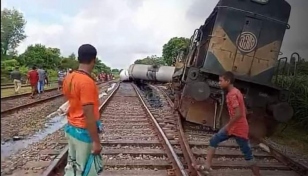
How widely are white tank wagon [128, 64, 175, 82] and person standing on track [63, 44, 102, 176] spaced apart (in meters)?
22.5

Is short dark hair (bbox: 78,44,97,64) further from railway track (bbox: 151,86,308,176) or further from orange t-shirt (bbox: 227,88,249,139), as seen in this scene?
railway track (bbox: 151,86,308,176)

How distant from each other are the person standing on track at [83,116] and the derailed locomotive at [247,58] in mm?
4182

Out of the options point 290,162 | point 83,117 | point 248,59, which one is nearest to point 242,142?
point 290,162

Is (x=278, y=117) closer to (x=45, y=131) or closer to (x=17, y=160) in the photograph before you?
(x=17, y=160)

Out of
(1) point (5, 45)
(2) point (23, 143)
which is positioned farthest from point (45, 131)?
(1) point (5, 45)

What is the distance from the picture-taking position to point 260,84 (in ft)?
23.5

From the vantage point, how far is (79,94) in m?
3.00

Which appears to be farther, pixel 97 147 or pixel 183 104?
pixel 183 104

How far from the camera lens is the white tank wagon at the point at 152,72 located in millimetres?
27469

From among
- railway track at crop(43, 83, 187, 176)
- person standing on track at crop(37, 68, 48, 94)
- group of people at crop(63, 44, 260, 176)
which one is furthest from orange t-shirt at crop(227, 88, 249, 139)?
person standing on track at crop(37, 68, 48, 94)

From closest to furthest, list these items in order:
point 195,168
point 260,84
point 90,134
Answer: point 90,134, point 195,168, point 260,84

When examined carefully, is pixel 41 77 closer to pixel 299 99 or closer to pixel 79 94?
pixel 299 99

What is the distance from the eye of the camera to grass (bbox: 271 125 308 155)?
7.93 meters

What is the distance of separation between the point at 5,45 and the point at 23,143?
5.82 meters
